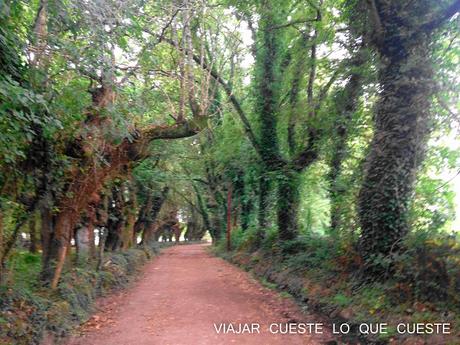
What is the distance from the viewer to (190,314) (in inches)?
341

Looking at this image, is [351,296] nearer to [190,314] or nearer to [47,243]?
[190,314]

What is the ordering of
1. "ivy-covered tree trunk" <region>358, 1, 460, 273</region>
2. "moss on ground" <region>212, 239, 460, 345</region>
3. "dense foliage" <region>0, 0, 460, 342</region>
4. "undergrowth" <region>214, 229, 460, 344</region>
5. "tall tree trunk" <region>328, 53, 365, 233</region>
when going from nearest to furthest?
"moss on ground" <region>212, 239, 460, 345</region> → "undergrowth" <region>214, 229, 460, 344</region> → "dense foliage" <region>0, 0, 460, 342</region> → "ivy-covered tree trunk" <region>358, 1, 460, 273</region> → "tall tree trunk" <region>328, 53, 365, 233</region>

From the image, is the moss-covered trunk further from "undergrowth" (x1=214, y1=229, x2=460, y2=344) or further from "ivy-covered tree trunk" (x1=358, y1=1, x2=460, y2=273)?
"undergrowth" (x1=214, y1=229, x2=460, y2=344)

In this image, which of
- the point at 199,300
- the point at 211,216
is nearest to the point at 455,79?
the point at 199,300

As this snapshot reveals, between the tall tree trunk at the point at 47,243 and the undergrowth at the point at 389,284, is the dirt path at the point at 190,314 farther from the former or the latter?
the tall tree trunk at the point at 47,243

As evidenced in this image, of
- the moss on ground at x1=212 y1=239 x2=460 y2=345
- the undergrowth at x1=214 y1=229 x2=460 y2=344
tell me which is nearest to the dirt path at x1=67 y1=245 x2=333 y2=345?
the moss on ground at x1=212 y1=239 x2=460 y2=345

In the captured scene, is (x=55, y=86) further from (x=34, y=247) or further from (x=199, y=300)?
(x=34, y=247)

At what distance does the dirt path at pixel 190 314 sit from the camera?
278 inches

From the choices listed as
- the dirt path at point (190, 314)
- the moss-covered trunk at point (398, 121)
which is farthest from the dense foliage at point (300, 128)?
the dirt path at point (190, 314)

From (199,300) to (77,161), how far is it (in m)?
4.53

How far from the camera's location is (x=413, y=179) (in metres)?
8.34

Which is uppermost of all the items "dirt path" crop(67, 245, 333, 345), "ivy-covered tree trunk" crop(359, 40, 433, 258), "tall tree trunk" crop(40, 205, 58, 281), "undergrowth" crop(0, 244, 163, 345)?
"ivy-covered tree trunk" crop(359, 40, 433, 258)

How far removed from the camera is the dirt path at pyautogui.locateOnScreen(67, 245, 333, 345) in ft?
23.1

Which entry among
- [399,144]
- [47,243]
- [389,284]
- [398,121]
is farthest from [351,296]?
[47,243]
